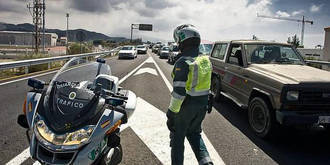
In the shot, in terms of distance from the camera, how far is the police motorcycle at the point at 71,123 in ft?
7.91

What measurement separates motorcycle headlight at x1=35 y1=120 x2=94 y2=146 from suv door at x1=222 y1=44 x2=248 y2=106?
426 centimetres

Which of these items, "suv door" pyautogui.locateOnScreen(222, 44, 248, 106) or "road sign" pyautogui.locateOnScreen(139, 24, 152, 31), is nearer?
"suv door" pyautogui.locateOnScreen(222, 44, 248, 106)

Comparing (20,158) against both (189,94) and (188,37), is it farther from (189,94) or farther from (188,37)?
(188,37)

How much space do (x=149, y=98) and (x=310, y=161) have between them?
5041mm

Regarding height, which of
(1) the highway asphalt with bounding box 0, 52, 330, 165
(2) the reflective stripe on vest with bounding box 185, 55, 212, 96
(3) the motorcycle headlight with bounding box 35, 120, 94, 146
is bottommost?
(1) the highway asphalt with bounding box 0, 52, 330, 165

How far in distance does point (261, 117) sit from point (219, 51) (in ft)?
11.6

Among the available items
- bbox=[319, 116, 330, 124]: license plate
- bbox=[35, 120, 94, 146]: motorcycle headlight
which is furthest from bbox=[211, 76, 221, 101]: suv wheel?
bbox=[35, 120, 94, 146]: motorcycle headlight

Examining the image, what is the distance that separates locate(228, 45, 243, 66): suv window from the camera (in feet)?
19.8

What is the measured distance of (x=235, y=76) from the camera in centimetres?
618

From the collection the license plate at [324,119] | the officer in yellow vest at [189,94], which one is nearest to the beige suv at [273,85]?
the license plate at [324,119]

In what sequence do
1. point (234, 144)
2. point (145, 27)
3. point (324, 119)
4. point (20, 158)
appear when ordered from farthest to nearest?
1. point (145, 27)
2. point (234, 144)
3. point (324, 119)
4. point (20, 158)

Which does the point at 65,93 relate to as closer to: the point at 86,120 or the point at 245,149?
the point at 86,120

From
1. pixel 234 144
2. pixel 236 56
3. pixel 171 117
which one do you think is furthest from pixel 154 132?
pixel 236 56

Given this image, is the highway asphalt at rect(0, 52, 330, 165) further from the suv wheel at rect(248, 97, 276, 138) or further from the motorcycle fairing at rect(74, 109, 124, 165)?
the motorcycle fairing at rect(74, 109, 124, 165)
